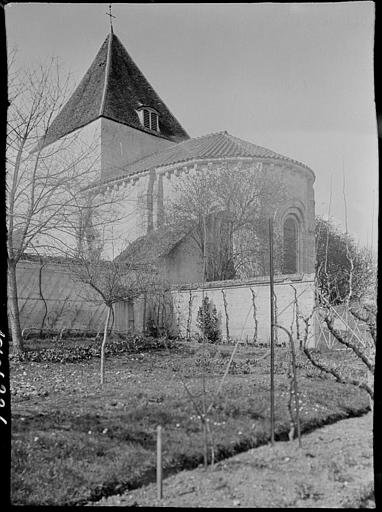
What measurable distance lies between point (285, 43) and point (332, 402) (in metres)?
1.34

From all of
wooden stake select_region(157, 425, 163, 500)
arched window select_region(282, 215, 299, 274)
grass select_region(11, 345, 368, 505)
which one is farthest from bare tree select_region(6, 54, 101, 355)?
arched window select_region(282, 215, 299, 274)

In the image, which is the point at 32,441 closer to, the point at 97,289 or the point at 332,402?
the point at 97,289

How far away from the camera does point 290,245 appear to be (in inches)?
73.6

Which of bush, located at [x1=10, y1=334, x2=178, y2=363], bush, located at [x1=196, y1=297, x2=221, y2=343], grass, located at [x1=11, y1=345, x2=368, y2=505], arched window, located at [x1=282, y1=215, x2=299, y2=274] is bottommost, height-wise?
grass, located at [x1=11, y1=345, x2=368, y2=505]

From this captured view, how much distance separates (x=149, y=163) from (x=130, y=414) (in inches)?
37.4

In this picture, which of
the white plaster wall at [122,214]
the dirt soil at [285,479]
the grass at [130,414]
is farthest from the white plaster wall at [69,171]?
the dirt soil at [285,479]

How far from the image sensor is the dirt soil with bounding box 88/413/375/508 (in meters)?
1.54

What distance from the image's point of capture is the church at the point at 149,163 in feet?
6.12

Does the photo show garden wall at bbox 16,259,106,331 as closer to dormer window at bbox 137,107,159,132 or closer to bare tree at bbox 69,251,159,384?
bare tree at bbox 69,251,159,384

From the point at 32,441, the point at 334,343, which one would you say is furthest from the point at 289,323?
the point at 32,441

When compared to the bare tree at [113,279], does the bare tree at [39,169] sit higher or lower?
higher

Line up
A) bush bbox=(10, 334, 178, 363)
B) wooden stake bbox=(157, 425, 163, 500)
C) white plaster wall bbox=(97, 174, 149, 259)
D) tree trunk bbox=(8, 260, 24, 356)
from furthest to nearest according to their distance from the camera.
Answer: white plaster wall bbox=(97, 174, 149, 259) → bush bbox=(10, 334, 178, 363) → tree trunk bbox=(8, 260, 24, 356) → wooden stake bbox=(157, 425, 163, 500)

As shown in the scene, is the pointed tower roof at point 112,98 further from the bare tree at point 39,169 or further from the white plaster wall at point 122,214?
the white plaster wall at point 122,214

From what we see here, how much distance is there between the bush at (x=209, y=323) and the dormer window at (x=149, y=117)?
29.0 inches
